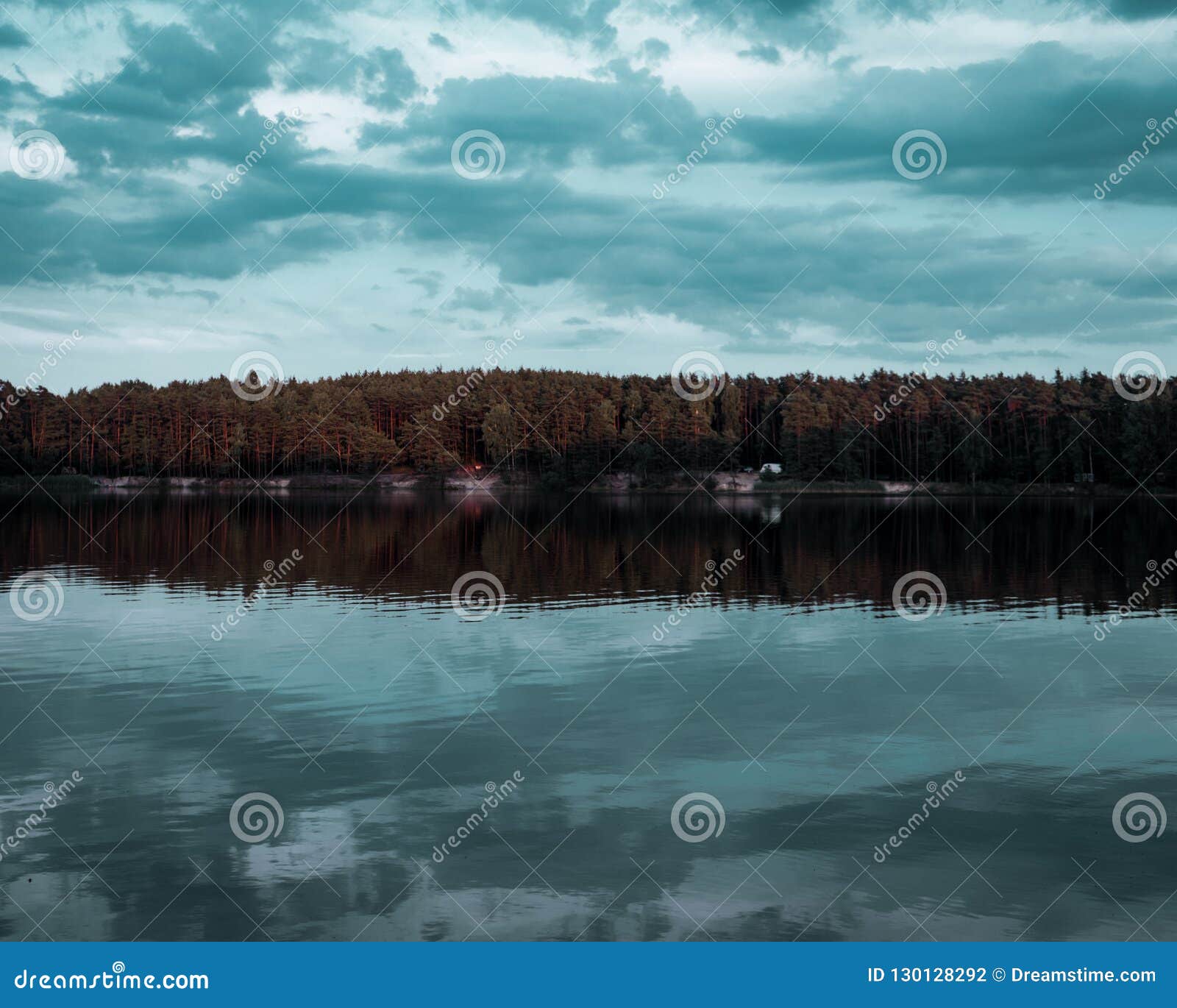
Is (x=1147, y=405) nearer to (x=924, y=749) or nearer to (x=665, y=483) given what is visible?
(x=665, y=483)

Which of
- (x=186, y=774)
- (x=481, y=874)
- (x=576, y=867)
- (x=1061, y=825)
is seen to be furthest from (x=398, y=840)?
(x=1061, y=825)

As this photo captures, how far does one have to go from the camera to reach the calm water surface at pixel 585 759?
11.9 meters

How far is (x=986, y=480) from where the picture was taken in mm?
170625

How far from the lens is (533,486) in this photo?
18575cm
